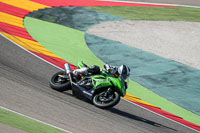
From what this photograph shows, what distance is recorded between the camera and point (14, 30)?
1591 centimetres

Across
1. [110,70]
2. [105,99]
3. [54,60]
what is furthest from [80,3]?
[105,99]

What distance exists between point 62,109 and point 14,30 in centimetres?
885

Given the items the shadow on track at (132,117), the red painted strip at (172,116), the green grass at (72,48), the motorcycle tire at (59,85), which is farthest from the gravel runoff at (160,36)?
the motorcycle tire at (59,85)

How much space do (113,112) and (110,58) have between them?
6.17 m

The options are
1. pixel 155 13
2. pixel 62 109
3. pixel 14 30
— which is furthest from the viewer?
pixel 155 13

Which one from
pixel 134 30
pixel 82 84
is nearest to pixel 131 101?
pixel 82 84

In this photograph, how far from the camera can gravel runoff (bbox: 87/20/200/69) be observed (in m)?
16.9

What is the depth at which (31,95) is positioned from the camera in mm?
8375

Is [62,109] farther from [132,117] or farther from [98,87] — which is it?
[132,117]

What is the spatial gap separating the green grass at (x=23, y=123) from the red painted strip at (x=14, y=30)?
910 centimetres

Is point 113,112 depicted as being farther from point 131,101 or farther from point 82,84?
point 131,101

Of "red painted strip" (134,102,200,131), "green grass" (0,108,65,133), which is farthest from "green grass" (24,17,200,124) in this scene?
"green grass" (0,108,65,133)

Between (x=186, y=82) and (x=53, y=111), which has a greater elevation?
(x=53, y=111)

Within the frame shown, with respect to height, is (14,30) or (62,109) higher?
(62,109)
